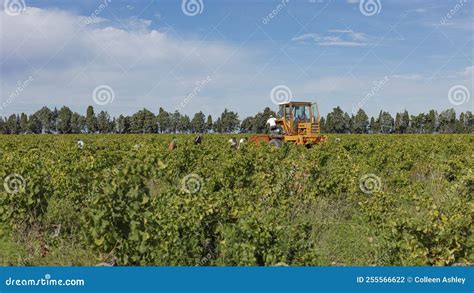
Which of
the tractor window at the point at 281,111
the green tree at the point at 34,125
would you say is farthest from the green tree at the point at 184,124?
the tractor window at the point at 281,111

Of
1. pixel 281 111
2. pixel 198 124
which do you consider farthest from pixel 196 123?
pixel 281 111

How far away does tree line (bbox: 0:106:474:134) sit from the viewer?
85688 millimetres

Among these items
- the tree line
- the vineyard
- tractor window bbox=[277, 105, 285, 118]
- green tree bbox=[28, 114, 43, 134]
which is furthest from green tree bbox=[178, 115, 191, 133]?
the vineyard

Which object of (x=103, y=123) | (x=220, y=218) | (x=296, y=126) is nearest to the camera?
(x=220, y=218)

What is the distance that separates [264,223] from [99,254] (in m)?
2.05

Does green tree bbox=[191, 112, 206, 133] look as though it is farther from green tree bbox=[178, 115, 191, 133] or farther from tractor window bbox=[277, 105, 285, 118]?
tractor window bbox=[277, 105, 285, 118]

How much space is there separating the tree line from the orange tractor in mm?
59359

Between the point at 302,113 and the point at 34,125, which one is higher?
the point at 34,125

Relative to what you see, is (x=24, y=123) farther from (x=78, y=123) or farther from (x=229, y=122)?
(x=229, y=122)

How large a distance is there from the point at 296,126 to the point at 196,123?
7585cm

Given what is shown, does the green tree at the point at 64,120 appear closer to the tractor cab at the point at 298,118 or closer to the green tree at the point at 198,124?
the green tree at the point at 198,124

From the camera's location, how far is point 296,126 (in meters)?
22.9

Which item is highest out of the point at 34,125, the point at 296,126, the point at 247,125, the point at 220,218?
the point at 34,125

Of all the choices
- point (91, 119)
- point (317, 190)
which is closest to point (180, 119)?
point (91, 119)
